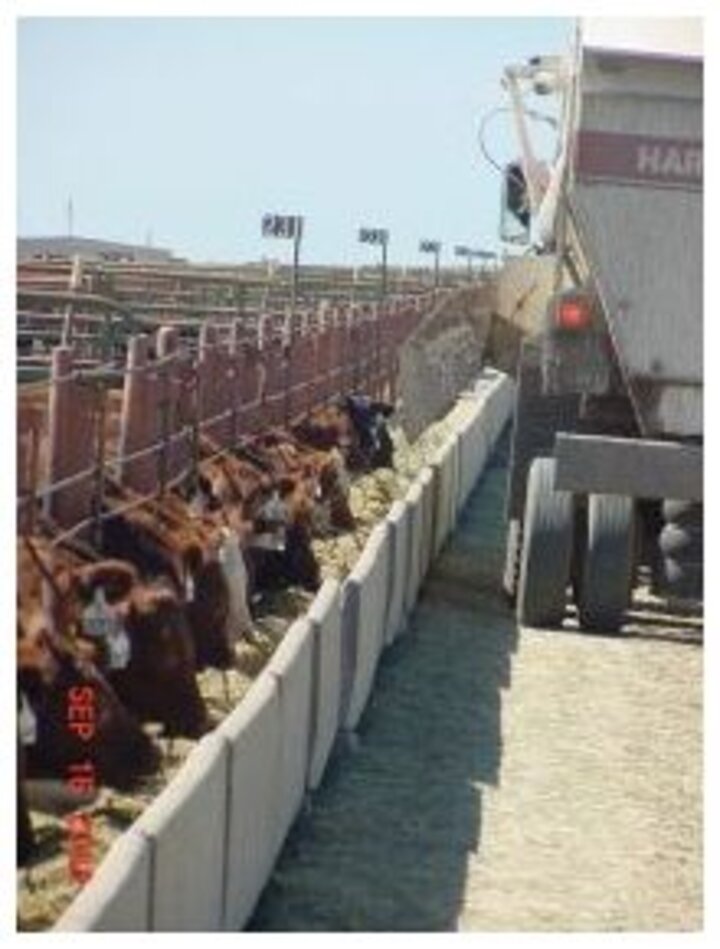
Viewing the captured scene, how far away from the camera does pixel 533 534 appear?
542 inches

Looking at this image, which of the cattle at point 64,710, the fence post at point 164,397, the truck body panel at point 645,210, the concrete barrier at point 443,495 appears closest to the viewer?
the cattle at point 64,710

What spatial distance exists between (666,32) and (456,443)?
760 cm

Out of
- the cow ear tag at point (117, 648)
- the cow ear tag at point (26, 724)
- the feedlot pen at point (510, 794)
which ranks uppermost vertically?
the cow ear tag at point (117, 648)

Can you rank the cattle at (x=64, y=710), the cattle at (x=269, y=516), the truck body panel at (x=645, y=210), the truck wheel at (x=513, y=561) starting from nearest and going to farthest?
the cattle at (x=64, y=710)
the cattle at (x=269, y=516)
the truck body panel at (x=645, y=210)
the truck wheel at (x=513, y=561)

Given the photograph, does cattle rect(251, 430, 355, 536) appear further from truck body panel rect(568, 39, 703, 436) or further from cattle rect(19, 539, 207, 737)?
cattle rect(19, 539, 207, 737)

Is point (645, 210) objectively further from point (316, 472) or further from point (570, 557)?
point (316, 472)

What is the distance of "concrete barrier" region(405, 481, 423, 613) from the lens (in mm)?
13969

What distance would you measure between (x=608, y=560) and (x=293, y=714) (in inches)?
211

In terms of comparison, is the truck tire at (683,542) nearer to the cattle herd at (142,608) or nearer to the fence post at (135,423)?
the cattle herd at (142,608)

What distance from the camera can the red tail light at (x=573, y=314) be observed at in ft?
43.2

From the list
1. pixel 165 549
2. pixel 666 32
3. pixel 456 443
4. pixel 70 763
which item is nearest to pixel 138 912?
pixel 70 763

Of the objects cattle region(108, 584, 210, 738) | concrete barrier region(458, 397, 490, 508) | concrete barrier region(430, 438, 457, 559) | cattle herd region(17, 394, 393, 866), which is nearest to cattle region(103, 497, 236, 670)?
cattle herd region(17, 394, 393, 866)

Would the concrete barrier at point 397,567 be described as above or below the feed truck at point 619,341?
below
